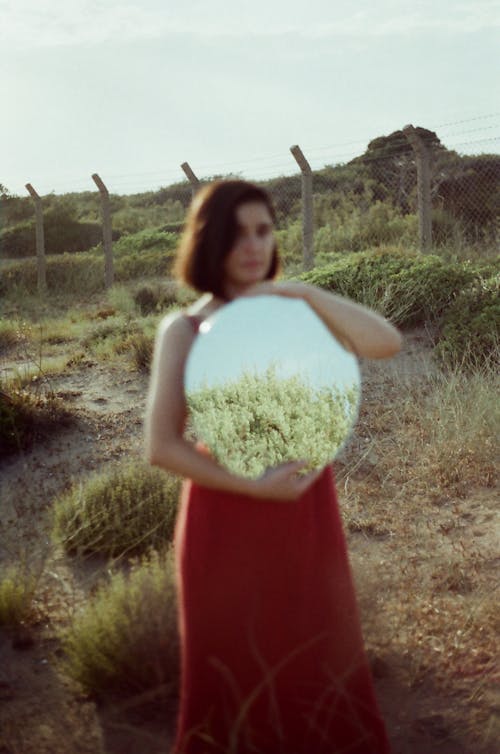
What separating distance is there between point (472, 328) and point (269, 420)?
5377 millimetres

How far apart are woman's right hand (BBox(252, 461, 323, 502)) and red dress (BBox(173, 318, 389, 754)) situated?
0.43 feet

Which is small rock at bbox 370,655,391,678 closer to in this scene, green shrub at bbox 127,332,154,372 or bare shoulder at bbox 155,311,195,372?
bare shoulder at bbox 155,311,195,372

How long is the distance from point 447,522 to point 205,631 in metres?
2.91

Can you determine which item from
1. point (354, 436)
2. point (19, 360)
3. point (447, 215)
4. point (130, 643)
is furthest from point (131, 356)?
point (447, 215)

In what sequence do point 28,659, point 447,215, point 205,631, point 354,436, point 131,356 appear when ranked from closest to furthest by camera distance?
point 205,631 → point 28,659 → point 354,436 → point 131,356 → point 447,215

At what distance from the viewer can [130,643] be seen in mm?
2756

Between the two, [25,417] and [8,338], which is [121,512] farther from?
[8,338]

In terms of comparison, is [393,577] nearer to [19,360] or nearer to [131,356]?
[131,356]

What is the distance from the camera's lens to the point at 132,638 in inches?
108

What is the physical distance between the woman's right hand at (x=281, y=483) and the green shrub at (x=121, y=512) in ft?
7.71

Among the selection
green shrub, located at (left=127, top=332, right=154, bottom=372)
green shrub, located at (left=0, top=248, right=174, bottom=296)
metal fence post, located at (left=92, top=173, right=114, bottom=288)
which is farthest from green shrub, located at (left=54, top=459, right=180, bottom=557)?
green shrub, located at (left=0, top=248, right=174, bottom=296)

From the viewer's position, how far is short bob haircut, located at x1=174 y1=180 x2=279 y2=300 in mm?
1624

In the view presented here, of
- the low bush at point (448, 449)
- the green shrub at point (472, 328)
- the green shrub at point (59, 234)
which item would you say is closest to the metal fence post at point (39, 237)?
the green shrub at point (59, 234)

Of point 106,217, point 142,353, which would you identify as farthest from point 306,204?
point 106,217
